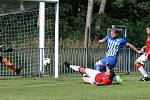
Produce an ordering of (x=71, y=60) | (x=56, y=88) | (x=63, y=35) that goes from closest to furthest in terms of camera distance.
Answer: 1. (x=56, y=88)
2. (x=71, y=60)
3. (x=63, y=35)

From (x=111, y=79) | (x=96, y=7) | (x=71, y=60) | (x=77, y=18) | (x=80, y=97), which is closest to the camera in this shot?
(x=80, y=97)

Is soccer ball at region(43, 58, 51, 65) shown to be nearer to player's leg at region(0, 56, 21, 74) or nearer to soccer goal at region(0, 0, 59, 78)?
soccer goal at region(0, 0, 59, 78)

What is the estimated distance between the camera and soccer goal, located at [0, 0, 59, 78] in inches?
1045

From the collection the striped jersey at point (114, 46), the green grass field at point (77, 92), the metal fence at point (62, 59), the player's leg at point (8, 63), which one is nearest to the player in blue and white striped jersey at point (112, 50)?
the striped jersey at point (114, 46)

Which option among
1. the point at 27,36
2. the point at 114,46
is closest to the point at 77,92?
the point at 114,46

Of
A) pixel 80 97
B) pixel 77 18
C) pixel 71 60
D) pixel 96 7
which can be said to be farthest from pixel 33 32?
pixel 96 7

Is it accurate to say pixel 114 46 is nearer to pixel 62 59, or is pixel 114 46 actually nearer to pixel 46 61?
pixel 46 61

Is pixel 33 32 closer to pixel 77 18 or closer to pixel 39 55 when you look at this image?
pixel 39 55

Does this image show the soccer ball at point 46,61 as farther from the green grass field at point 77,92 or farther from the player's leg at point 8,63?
the green grass field at point 77,92

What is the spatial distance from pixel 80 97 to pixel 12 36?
13612 millimetres

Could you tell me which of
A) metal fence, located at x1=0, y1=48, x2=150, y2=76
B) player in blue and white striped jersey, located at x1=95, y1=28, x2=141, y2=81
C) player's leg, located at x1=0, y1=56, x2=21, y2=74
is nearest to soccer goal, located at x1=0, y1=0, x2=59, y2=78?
metal fence, located at x1=0, y1=48, x2=150, y2=76

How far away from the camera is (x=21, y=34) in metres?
28.7

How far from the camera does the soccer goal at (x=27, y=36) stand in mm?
26531

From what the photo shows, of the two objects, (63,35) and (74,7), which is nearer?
(63,35)
